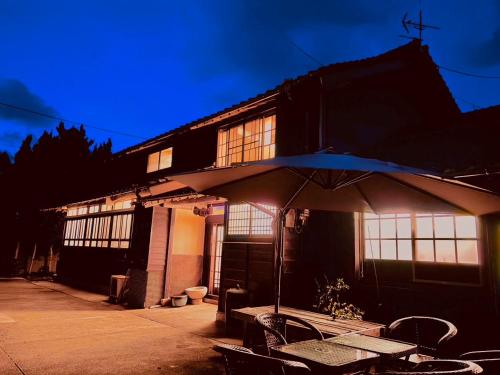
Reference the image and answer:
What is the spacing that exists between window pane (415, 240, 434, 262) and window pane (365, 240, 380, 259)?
76cm

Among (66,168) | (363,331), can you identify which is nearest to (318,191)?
(363,331)

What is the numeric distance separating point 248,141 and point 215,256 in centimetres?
511

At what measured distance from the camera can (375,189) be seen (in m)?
4.77

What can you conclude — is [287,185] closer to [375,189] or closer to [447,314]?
[375,189]

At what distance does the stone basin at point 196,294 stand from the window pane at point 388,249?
7.57 meters

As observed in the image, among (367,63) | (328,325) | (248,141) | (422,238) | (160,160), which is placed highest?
(367,63)

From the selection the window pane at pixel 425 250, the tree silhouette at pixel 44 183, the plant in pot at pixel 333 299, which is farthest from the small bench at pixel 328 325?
the tree silhouette at pixel 44 183

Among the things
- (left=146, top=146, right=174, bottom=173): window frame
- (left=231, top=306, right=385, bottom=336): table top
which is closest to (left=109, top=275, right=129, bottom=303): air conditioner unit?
(left=146, top=146, right=174, bottom=173): window frame

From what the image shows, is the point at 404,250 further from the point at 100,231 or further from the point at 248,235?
the point at 100,231

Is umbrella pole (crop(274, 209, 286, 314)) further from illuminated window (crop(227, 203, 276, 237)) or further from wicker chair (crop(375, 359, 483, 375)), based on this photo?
illuminated window (crop(227, 203, 276, 237))

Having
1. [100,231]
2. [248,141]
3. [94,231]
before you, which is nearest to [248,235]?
[248,141]

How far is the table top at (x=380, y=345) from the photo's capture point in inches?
133

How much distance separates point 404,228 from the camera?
6859 mm

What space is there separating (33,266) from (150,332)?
59.9 feet
